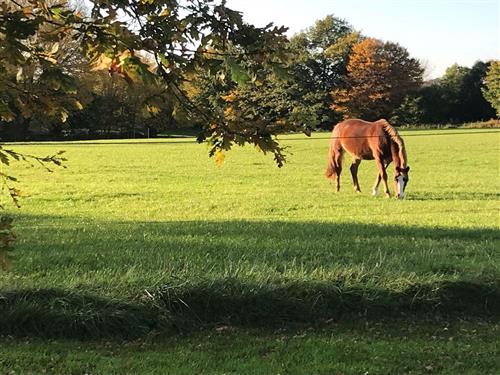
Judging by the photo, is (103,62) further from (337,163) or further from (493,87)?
(493,87)

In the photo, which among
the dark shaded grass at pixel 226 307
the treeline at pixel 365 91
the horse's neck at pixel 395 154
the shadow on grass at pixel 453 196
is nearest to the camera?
the dark shaded grass at pixel 226 307

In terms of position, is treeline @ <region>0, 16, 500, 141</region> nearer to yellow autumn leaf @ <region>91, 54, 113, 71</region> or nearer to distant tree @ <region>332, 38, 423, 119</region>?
distant tree @ <region>332, 38, 423, 119</region>

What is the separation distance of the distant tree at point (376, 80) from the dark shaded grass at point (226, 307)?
60871mm

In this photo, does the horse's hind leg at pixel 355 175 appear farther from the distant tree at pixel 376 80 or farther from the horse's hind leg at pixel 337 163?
the distant tree at pixel 376 80

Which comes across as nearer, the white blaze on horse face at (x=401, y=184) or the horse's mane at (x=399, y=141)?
the white blaze on horse face at (x=401, y=184)

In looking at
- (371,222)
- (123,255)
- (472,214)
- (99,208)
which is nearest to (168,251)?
(123,255)

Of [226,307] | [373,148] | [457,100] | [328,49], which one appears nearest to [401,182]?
[373,148]

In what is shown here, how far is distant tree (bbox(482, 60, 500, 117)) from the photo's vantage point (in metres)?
77.4

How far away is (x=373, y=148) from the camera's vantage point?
56.2ft

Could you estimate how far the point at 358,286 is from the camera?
5.65m

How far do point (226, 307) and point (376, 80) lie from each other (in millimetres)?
73894

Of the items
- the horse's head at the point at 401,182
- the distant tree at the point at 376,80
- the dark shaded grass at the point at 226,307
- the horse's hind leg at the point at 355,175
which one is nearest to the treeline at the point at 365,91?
the distant tree at the point at 376,80

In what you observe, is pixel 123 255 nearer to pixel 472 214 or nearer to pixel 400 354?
pixel 400 354

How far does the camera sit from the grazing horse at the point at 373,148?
52.0ft
